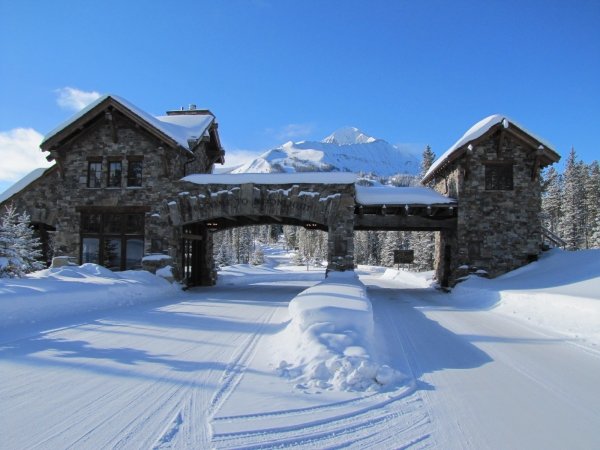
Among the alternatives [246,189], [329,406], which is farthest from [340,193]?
[329,406]

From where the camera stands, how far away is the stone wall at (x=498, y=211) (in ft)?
64.6

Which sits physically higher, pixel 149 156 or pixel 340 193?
pixel 149 156

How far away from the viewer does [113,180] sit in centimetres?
2058

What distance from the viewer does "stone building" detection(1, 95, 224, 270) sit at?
19750mm

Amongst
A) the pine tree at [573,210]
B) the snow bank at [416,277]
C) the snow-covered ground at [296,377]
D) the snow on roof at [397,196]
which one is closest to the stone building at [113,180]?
the snow on roof at [397,196]

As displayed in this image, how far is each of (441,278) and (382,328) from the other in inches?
615

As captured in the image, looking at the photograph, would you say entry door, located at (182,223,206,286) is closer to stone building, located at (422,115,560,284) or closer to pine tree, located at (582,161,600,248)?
stone building, located at (422,115,560,284)

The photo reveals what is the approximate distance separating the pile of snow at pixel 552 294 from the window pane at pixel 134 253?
13693mm

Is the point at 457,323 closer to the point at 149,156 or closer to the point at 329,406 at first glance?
the point at 329,406

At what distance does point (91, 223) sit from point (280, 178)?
366 inches

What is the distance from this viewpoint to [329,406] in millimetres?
4555

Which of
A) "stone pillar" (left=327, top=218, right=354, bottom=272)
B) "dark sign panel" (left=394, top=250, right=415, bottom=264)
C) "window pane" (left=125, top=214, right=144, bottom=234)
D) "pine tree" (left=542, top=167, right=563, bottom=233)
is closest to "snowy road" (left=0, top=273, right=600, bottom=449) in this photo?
"stone pillar" (left=327, top=218, right=354, bottom=272)

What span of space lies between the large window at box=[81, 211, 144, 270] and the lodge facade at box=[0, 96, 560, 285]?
0.05m

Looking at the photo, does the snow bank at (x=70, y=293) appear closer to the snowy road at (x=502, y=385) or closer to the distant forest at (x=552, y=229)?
the snowy road at (x=502, y=385)
